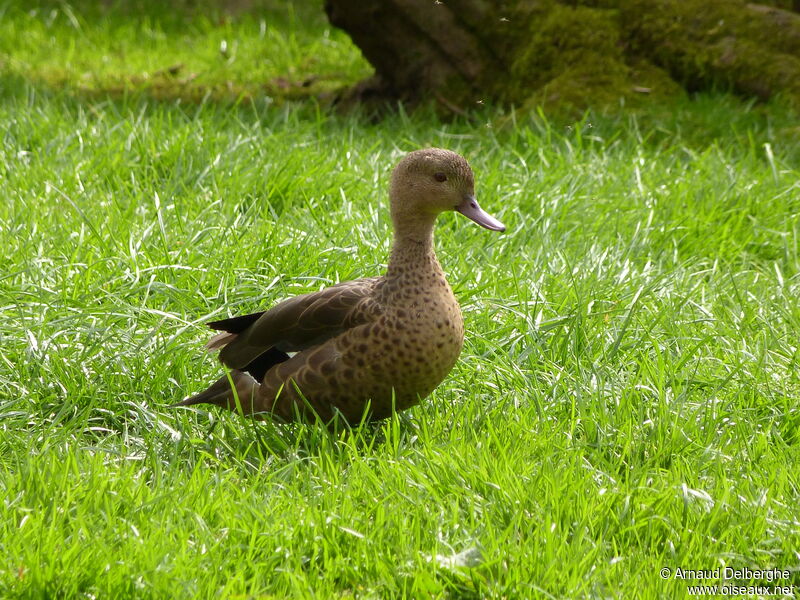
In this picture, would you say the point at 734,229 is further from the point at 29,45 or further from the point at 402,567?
the point at 29,45

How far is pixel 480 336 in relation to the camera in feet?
12.4

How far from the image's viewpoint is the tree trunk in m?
6.25

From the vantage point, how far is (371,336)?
3.19 metres

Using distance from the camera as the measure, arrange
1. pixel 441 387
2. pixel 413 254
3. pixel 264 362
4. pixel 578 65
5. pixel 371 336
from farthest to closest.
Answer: pixel 578 65 < pixel 441 387 < pixel 264 362 < pixel 413 254 < pixel 371 336

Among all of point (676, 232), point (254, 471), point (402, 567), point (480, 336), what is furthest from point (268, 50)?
point (402, 567)

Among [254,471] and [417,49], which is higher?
[417,49]

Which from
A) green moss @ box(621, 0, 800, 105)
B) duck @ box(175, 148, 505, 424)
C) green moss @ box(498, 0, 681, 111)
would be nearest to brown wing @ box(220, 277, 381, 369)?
duck @ box(175, 148, 505, 424)

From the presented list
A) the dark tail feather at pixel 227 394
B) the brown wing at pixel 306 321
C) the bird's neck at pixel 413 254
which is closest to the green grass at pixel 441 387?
the dark tail feather at pixel 227 394

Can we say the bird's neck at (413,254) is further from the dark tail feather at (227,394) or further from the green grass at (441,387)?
the dark tail feather at (227,394)

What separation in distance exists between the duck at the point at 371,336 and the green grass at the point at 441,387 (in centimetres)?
12

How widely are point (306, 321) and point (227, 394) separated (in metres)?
0.36

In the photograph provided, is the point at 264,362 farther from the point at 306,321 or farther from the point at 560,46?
the point at 560,46

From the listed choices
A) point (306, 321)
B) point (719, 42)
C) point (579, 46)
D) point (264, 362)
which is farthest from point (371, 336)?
point (719, 42)

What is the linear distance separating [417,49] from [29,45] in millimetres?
3334
